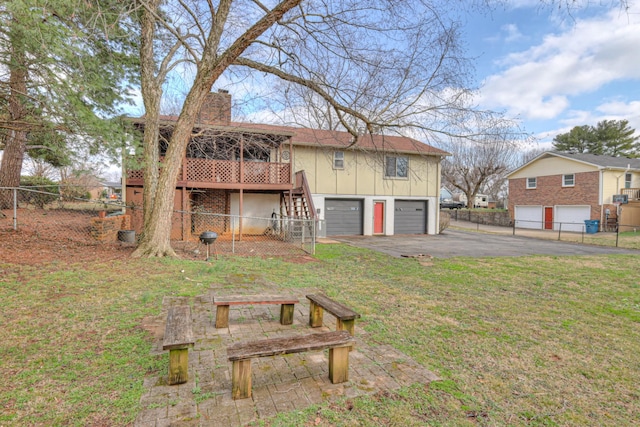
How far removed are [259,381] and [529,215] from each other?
29.3 m

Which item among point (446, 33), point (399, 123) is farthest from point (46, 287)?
point (446, 33)

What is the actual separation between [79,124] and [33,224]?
19.0 feet

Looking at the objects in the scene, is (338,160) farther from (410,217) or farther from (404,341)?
(404,341)

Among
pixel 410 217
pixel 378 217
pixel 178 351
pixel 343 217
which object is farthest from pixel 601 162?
pixel 178 351

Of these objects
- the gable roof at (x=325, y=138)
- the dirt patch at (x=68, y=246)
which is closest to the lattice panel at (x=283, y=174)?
the gable roof at (x=325, y=138)

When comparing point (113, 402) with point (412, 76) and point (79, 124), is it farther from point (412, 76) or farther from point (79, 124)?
point (412, 76)

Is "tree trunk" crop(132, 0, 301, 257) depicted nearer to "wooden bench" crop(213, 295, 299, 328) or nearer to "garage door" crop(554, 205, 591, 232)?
"wooden bench" crop(213, 295, 299, 328)

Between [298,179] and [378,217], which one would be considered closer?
[298,179]

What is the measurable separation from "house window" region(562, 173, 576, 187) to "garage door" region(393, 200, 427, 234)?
12.4 meters

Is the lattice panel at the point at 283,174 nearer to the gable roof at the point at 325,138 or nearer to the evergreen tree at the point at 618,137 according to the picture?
the gable roof at the point at 325,138

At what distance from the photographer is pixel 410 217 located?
19.1 m

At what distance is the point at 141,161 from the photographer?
26.4ft

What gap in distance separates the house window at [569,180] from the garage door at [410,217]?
1244 centimetres

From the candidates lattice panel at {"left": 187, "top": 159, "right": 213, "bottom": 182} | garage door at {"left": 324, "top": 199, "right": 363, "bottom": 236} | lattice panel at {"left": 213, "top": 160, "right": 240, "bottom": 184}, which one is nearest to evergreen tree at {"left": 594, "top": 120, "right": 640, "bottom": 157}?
garage door at {"left": 324, "top": 199, "right": 363, "bottom": 236}
